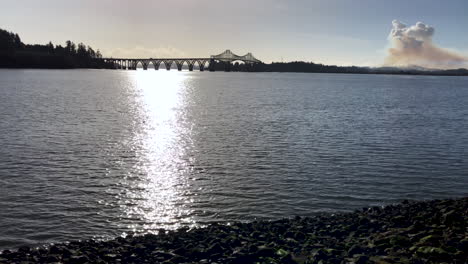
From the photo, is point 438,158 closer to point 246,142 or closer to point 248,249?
point 246,142

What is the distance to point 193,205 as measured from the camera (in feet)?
63.3

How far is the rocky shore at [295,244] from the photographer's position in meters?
12.7

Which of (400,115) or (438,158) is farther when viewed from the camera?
Result: (400,115)

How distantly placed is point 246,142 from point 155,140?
26.1ft

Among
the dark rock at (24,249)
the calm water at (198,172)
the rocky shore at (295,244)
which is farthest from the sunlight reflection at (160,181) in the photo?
the dark rock at (24,249)

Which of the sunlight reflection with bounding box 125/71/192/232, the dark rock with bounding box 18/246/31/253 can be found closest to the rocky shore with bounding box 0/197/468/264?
the dark rock with bounding box 18/246/31/253

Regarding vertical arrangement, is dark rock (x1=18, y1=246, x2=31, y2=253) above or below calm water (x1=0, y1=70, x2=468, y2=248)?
below

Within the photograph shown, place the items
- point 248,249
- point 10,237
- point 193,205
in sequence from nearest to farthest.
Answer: point 248,249 < point 10,237 < point 193,205

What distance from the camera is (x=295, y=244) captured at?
1401 cm

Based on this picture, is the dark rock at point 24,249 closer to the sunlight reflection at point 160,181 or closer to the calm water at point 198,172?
the calm water at point 198,172

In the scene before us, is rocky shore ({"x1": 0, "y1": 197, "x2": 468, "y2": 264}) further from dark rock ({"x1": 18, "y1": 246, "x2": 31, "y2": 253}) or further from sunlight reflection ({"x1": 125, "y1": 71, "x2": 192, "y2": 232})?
sunlight reflection ({"x1": 125, "y1": 71, "x2": 192, "y2": 232})

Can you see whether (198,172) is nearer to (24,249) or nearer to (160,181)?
(160,181)

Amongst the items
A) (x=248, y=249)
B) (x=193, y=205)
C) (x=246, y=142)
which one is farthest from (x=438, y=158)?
(x=248, y=249)

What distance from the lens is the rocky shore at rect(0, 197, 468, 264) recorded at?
499 inches
